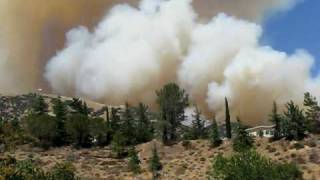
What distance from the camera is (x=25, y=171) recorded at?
53.2 metres

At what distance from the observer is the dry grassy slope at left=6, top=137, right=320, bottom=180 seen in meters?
121

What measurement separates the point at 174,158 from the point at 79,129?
26566 millimetres

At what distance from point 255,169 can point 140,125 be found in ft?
303

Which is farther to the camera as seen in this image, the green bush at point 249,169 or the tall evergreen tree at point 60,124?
the tall evergreen tree at point 60,124

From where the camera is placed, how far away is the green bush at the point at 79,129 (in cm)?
14700

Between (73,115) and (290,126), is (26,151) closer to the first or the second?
(73,115)

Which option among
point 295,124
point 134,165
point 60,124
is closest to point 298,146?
point 295,124

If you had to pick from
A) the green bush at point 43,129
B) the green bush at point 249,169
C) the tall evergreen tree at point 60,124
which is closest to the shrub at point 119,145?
the tall evergreen tree at point 60,124

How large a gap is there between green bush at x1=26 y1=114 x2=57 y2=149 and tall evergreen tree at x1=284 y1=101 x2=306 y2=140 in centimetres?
5713

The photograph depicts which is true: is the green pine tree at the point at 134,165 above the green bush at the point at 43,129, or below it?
below

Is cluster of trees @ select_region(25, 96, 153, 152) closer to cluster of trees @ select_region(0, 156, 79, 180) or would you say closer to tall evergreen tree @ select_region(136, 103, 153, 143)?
tall evergreen tree @ select_region(136, 103, 153, 143)

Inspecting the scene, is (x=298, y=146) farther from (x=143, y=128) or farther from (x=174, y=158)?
(x=143, y=128)

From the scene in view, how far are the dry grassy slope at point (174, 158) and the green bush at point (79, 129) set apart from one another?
3.37m

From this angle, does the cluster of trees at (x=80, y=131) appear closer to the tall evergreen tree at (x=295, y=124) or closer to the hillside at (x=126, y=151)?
the hillside at (x=126, y=151)
